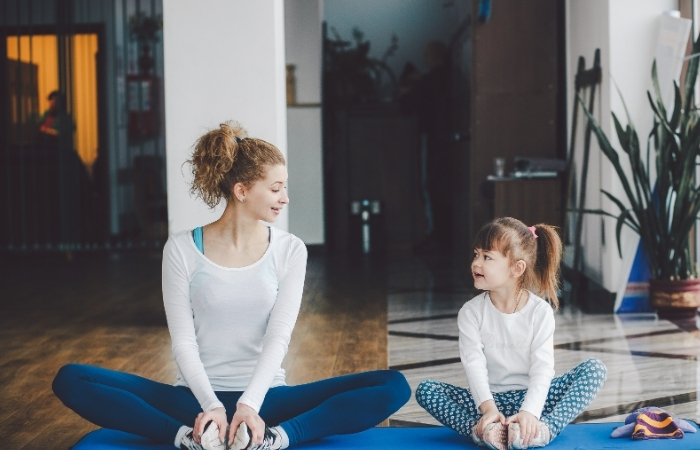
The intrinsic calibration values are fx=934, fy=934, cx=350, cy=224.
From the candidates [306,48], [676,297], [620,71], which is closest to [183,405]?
[676,297]

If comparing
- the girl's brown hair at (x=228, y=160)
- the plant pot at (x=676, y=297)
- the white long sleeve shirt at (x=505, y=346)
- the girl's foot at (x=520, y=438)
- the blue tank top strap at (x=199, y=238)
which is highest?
the girl's brown hair at (x=228, y=160)

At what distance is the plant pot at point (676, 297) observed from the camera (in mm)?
4184

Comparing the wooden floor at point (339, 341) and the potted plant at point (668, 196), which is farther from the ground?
the potted plant at point (668, 196)

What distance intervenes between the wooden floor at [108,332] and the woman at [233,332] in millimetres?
428

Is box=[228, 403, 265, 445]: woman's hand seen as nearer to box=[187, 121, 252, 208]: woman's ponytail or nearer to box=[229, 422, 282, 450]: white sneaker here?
box=[229, 422, 282, 450]: white sneaker

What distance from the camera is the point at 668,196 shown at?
430cm

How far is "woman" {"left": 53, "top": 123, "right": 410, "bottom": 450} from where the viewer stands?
205 cm

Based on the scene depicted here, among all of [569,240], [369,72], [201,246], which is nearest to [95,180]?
[369,72]

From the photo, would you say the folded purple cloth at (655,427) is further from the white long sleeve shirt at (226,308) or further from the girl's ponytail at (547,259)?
the white long sleeve shirt at (226,308)

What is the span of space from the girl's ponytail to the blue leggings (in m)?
0.42

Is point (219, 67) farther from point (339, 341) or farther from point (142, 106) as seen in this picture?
point (142, 106)

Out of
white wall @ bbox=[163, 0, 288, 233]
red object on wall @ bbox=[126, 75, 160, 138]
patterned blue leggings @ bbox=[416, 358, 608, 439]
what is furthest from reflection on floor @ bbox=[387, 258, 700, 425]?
red object on wall @ bbox=[126, 75, 160, 138]

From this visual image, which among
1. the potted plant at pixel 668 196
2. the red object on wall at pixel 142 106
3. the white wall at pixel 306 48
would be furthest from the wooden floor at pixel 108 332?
the red object on wall at pixel 142 106

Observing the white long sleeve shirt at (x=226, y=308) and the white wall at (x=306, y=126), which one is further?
the white wall at (x=306, y=126)
